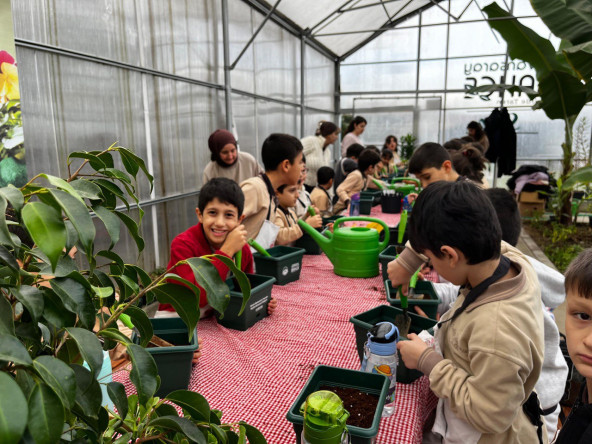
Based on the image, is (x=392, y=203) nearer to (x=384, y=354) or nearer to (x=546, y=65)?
(x=546, y=65)

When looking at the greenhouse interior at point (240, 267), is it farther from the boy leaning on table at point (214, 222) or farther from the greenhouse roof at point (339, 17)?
the greenhouse roof at point (339, 17)

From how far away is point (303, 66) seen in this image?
315 inches

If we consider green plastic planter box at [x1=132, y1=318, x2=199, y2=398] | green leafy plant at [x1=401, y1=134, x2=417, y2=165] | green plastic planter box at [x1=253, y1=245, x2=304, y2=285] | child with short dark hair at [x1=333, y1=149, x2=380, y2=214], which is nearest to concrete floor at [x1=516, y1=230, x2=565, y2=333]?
child with short dark hair at [x1=333, y1=149, x2=380, y2=214]

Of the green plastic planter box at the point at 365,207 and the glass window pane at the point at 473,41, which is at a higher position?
the glass window pane at the point at 473,41

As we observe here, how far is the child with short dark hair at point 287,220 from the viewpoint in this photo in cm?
235

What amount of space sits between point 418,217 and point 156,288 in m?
0.69

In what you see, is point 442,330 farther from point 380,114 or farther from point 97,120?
point 380,114

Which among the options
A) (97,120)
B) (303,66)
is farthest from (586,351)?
(303,66)

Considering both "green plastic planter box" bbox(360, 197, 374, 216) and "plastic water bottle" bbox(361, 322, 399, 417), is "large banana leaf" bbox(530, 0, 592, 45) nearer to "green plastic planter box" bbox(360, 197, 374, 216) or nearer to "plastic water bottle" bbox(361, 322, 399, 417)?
"green plastic planter box" bbox(360, 197, 374, 216)

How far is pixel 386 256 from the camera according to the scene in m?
1.88

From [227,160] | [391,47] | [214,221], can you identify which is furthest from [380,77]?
[214,221]

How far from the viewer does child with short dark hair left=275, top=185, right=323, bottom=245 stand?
7.71ft

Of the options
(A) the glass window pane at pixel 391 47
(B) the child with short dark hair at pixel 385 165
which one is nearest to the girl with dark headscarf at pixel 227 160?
(B) the child with short dark hair at pixel 385 165

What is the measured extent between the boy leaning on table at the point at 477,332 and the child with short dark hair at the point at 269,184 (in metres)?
1.28
